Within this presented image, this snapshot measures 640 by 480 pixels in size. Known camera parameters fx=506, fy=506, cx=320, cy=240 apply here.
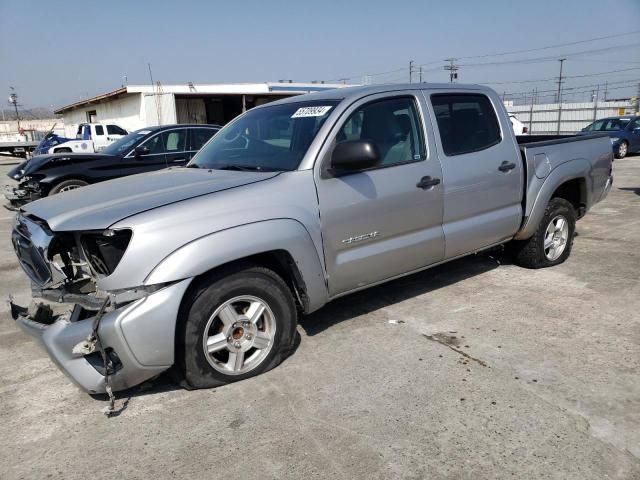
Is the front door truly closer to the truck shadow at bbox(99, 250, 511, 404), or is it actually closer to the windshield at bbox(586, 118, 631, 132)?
the truck shadow at bbox(99, 250, 511, 404)

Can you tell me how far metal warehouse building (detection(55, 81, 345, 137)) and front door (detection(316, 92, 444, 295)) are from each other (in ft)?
82.6

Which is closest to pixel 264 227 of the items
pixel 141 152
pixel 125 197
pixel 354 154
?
pixel 354 154

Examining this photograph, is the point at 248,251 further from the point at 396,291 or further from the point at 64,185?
the point at 64,185

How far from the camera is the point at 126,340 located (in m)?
2.71

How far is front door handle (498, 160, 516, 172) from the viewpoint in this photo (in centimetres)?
455

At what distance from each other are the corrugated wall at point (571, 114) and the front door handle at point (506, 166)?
2891 centimetres

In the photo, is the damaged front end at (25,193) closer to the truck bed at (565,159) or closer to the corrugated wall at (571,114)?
the truck bed at (565,159)

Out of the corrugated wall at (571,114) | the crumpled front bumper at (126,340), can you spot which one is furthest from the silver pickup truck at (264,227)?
the corrugated wall at (571,114)

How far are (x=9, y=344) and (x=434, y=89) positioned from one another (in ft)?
13.2

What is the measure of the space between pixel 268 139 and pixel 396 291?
6.24ft

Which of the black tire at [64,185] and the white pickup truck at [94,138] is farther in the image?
the white pickup truck at [94,138]

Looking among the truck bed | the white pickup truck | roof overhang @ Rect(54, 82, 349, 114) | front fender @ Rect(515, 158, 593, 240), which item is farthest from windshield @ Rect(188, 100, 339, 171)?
roof overhang @ Rect(54, 82, 349, 114)

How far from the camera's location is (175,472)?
2475 mm

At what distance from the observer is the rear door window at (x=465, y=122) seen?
13.9ft
